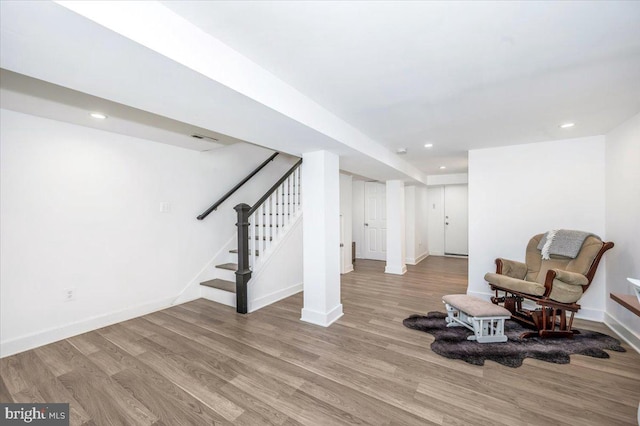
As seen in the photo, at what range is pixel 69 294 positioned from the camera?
260 cm

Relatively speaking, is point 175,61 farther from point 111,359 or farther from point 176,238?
point 176,238

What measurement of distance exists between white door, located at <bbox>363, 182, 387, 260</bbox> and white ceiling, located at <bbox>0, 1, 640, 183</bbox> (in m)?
4.37

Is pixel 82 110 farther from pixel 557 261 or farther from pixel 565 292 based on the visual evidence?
pixel 557 261

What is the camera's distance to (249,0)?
1.13 metres

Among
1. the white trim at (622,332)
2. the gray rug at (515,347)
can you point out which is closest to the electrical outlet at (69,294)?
the gray rug at (515,347)

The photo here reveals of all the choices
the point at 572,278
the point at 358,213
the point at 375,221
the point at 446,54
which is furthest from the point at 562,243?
the point at 358,213

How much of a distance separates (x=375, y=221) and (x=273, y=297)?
3.99 meters

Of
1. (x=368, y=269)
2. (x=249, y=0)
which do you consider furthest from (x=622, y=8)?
(x=368, y=269)

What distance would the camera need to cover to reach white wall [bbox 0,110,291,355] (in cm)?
230

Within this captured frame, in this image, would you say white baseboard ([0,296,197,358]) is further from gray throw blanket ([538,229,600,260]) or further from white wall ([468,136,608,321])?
gray throw blanket ([538,229,600,260])

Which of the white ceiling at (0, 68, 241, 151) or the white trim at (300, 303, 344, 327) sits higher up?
the white ceiling at (0, 68, 241, 151)

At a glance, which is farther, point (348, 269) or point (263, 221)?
point (348, 269)

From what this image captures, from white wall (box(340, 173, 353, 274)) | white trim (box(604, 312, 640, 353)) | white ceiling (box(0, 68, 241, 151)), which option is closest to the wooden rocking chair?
white trim (box(604, 312, 640, 353))

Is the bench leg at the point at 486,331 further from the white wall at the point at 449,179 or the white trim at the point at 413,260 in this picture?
the white wall at the point at 449,179
